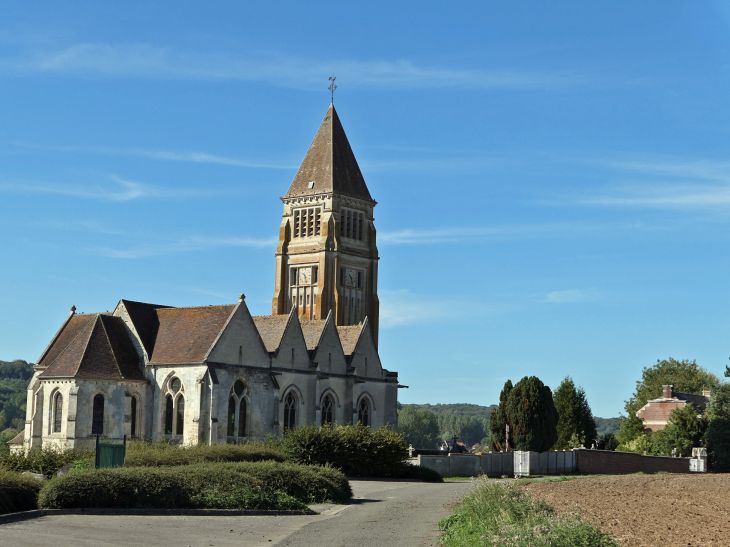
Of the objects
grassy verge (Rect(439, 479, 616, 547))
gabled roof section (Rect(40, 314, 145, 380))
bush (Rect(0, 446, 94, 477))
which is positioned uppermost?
gabled roof section (Rect(40, 314, 145, 380))

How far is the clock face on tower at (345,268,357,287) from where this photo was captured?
8896 centimetres

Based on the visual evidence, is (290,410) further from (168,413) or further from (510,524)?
(510,524)

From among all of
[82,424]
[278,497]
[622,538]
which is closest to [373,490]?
[278,497]

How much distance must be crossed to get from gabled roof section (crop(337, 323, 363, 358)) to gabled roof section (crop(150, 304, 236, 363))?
11041 millimetres

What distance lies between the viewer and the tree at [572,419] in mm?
78125

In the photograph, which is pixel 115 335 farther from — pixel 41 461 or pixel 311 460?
pixel 41 461

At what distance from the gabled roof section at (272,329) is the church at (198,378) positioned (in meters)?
0.09

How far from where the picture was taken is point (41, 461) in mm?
31844

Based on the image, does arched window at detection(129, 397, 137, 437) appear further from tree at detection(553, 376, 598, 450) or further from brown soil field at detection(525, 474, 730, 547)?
tree at detection(553, 376, 598, 450)

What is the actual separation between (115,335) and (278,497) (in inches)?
1248

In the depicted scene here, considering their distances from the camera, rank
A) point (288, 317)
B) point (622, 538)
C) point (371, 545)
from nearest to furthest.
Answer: point (622, 538)
point (371, 545)
point (288, 317)

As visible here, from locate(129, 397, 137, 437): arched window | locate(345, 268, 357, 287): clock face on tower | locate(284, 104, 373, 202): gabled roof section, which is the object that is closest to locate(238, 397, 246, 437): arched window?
locate(129, 397, 137, 437): arched window

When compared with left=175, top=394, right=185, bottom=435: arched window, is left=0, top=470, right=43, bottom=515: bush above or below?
below

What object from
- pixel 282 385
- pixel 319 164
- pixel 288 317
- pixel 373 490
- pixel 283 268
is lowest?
pixel 373 490
